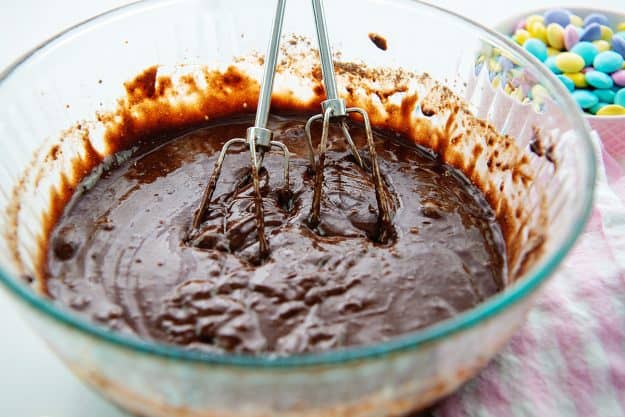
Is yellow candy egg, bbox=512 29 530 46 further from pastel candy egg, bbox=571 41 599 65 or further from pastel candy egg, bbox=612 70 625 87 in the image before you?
pastel candy egg, bbox=612 70 625 87

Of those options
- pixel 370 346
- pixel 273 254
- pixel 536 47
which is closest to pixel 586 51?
pixel 536 47

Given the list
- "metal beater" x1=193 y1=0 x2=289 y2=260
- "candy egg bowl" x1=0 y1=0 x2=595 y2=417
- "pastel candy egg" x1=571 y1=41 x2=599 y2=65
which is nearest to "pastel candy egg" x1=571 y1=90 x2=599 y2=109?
"pastel candy egg" x1=571 y1=41 x2=599 y2=65

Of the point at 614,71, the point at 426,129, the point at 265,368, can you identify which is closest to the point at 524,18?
the point at 614,71

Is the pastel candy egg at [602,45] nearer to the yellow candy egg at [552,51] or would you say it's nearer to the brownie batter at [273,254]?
the yellow candy egg at [552,51]

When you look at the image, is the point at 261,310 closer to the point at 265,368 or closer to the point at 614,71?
the point at 265,368

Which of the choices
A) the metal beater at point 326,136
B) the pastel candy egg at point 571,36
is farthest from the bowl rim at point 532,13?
the metal beater at point 326,136

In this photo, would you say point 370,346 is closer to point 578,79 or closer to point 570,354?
point 570,354
